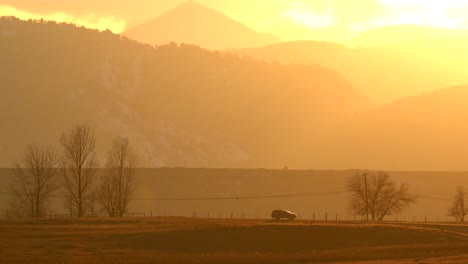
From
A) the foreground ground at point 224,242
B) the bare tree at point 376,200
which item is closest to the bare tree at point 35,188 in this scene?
the foreground ground at point 224,242

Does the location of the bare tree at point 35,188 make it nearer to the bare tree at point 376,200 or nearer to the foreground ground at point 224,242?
the foreground ground at point 224,242

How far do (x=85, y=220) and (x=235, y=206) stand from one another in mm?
44069

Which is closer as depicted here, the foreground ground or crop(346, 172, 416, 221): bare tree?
the foreground ground

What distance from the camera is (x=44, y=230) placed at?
72125 millimetres

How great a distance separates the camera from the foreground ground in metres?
59.2

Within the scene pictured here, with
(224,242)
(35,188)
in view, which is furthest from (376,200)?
(35,188)

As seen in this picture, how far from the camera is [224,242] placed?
6894 centimetres

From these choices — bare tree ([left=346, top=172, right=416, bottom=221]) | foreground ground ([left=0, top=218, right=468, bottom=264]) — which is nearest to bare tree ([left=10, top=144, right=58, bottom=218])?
foreground ground ([left=0, top=218, right=468, bottom=264])

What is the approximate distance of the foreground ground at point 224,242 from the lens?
59.2m

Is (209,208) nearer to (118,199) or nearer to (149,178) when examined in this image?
(149,178)

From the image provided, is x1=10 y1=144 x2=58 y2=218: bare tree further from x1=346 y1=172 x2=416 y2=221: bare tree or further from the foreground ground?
x1=346 y1=172 x2=416 y2=221: bare tree

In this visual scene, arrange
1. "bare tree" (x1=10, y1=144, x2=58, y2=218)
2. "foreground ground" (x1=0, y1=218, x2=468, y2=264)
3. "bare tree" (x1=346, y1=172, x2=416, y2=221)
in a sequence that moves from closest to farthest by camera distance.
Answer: "foreground ground" (x1=0, y1=218, x2=468, y2=264), "bare tree" (x1=10, y1=144, x2=58, y2=218), "bare tree" (x1=346, y1=172, x2=416, y2=221)

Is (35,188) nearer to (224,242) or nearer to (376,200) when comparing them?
(376,200)

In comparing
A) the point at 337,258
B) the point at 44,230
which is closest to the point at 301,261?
the point at 337,258
